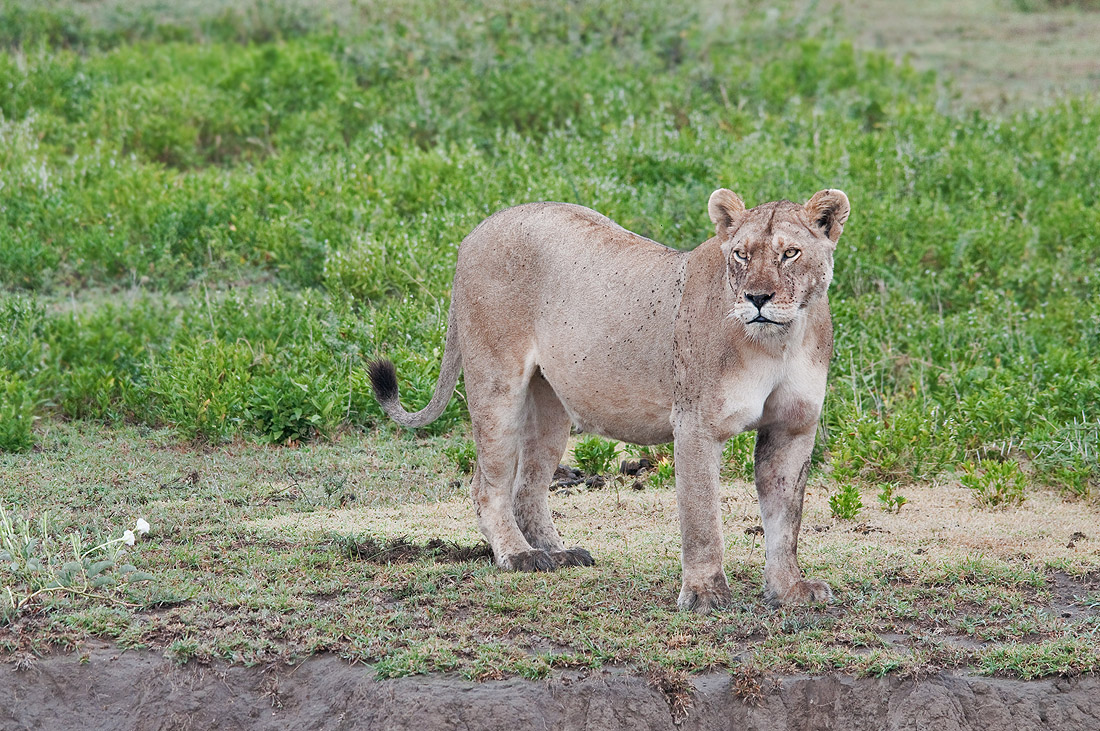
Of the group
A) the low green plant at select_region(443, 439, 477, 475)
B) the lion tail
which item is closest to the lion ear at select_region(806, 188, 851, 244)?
the lion tail

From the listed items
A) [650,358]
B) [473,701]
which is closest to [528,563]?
[650,358]

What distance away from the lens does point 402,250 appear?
33.0 ft

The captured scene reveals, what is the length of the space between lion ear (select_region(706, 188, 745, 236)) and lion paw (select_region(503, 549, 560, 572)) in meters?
1.67

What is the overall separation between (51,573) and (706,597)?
2.55m

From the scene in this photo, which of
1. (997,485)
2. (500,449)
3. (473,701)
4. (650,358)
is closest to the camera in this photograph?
(473,701)

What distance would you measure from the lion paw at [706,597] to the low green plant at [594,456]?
252cm

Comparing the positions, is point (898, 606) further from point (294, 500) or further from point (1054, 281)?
point (1054, 281)

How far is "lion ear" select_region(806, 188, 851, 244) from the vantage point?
509 cm

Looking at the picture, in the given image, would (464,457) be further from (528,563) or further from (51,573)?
(51,573)

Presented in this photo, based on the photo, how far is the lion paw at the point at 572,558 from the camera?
6035mm

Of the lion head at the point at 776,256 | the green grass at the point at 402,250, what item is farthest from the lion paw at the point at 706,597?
the lion head at the point at 776,256

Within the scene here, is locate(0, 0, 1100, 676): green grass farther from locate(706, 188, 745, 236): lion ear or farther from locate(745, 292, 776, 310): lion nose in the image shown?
locate(706, 188, 745, 236): lion ear

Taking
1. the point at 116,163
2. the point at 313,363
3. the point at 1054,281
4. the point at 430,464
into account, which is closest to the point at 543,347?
the point at 430,464

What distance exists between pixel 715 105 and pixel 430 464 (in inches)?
265
